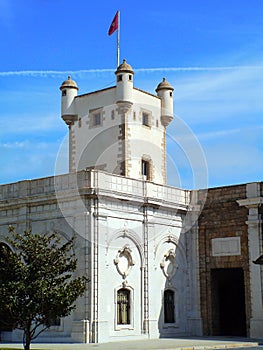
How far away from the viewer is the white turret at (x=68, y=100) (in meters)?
37.3

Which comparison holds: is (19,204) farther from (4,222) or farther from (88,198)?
(88,198)

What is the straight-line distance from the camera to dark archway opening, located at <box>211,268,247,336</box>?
1291 inches

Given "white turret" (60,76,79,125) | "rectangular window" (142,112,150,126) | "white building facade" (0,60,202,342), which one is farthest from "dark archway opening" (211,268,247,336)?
"white turret" (60,76,79,125)

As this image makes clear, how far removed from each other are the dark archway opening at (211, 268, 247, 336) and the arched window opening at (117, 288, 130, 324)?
5.25m

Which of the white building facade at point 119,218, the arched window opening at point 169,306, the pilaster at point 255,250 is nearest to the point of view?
the white building facade at point 119,218

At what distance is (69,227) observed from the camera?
28859mm

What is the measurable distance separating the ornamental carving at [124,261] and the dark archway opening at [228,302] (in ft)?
17.1

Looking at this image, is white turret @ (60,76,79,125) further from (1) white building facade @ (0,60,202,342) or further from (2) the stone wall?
(2) the stone wall

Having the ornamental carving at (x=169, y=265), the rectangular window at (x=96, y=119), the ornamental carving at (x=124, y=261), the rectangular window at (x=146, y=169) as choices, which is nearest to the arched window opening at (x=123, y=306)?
the ornamental carving at (x=124, y=261)

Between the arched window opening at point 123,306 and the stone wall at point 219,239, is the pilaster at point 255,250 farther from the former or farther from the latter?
the arched window opening at point 123,306

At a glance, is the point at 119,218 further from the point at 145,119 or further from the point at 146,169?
the point at 145,119

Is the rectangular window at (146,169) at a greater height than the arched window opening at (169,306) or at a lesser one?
greater

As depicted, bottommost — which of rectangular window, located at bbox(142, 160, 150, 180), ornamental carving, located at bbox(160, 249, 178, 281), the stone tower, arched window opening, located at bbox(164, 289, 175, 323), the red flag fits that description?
arched window opening, located at bbox(164, 289, 175, 323)

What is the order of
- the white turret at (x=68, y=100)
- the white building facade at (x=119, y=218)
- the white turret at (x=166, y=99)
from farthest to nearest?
the white turret at (x=166, y=99)
the white turret at (x=68, y=100)
the white building facade at (x=119, y=218)
